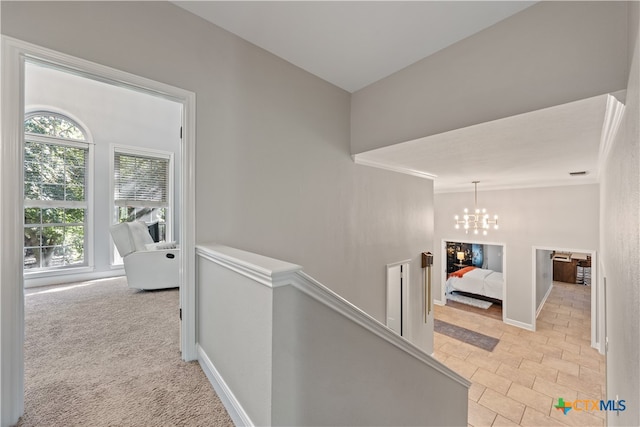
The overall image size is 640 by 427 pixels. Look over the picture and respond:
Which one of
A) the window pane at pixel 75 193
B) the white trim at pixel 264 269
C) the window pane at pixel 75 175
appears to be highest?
the window pane at pixel 75 175

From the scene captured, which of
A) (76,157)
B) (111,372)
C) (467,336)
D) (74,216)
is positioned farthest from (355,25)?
(467,336)

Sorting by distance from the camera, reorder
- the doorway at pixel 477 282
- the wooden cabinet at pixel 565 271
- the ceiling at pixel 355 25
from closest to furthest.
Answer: the ceiling at pixel 355 25, the doorway at pixel 477 282, the wooden cabinet at pixel 565 271

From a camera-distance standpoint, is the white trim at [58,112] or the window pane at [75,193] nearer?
the white trim at [58,112]

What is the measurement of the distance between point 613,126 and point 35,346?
464 cm

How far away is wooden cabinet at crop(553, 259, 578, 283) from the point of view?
8836 mm

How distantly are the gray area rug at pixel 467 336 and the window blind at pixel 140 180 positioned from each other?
6.83 m

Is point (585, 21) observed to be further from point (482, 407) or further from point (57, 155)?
point (57, 155)

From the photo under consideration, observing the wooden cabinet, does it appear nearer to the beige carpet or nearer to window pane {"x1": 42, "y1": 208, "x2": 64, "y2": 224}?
the beige carpet

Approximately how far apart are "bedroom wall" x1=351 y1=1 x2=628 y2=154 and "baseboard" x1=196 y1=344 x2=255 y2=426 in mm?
2442

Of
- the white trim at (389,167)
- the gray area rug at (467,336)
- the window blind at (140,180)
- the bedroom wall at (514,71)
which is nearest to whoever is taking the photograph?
the bedroom wall at (514,71)

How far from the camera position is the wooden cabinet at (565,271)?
884 centimetres

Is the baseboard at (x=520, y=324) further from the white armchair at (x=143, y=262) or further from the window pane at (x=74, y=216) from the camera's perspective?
the window pane at (x=74, y=216)

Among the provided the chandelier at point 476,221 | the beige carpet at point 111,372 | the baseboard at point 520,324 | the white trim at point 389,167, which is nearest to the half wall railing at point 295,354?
the beige carpet at point 111,372

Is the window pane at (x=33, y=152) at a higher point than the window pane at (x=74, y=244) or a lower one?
higher
